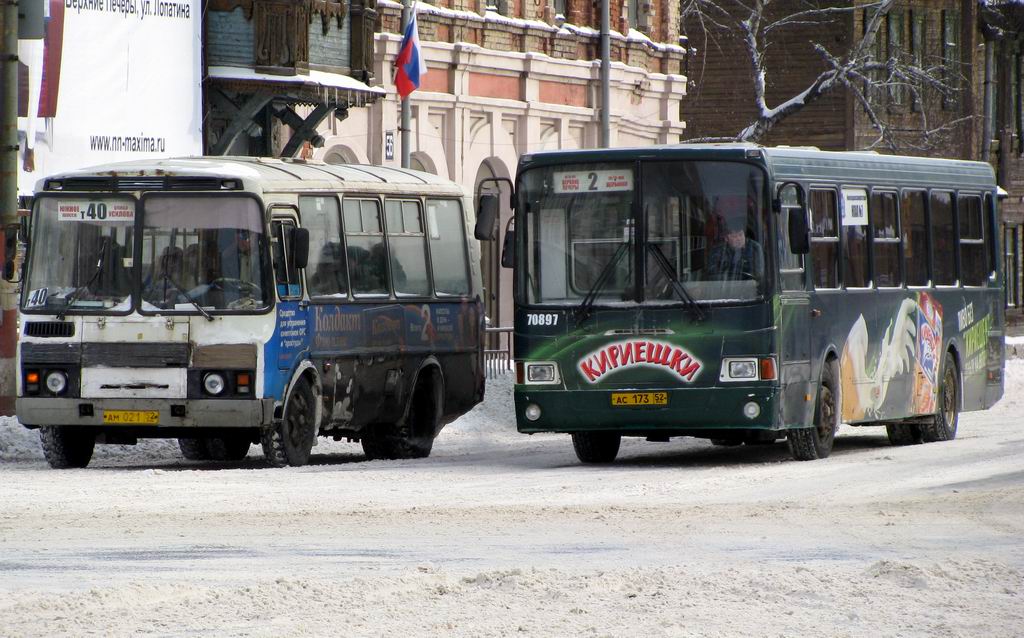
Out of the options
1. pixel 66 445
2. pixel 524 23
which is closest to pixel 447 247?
pixel 66 445

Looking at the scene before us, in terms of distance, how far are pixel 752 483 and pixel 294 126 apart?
1717 cm

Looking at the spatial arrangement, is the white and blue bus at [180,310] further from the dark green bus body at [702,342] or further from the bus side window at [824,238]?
the bus side window at [824,238]

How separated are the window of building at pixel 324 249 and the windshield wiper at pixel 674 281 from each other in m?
2.93

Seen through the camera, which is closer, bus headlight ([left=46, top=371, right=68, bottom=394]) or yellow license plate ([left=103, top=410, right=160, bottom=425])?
yellow license plate ([left=103, top=410, right=160, bottom=425])

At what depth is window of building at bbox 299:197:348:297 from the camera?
68.1ft

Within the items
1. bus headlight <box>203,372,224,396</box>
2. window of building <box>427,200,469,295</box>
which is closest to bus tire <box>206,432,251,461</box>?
bus headlight <box>203,372,224,396</box>

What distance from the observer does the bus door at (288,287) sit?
65.1 feet

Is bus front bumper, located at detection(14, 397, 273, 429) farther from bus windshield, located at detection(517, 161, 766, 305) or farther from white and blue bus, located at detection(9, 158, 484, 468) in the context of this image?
bus windshield, located at detection(517, 161, 766, 305)

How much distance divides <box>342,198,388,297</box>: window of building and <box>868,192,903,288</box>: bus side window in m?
4.52

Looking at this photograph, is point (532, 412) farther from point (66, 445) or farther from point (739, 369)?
point (66, 445)

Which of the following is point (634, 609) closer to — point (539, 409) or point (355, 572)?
point (355, 572)

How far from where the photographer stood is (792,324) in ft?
66.2

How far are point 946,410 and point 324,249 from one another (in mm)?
7341

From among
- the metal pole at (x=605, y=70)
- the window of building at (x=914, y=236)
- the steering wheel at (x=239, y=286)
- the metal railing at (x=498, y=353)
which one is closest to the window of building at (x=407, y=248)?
the steering wheel at (x=239, y=286)
